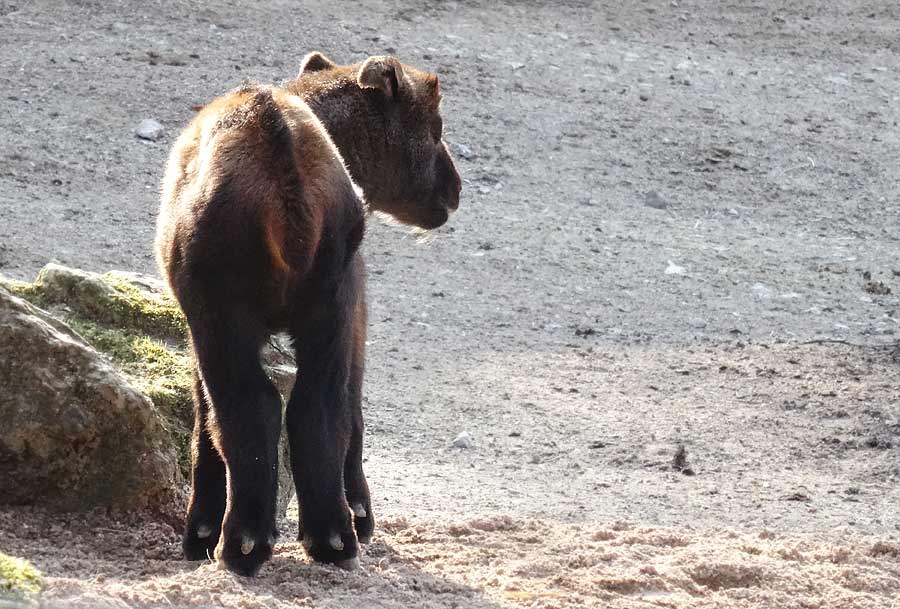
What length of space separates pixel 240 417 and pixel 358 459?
1181 millimetres

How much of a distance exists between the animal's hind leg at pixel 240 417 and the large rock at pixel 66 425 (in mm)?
727

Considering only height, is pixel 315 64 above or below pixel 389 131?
above

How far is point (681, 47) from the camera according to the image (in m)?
15.4

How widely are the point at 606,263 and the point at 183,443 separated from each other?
5.77 m

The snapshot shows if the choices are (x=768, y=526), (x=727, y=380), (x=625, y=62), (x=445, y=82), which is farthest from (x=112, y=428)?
(x=625, y=62)

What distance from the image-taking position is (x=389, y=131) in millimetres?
6203

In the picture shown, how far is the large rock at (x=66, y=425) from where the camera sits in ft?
16.3

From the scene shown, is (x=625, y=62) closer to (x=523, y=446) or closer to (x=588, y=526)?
(x=523, y=446)

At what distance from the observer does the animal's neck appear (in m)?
5.95

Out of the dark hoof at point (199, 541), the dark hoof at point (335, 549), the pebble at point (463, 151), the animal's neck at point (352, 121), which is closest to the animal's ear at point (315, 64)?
the animal's neck at point (352, 121)

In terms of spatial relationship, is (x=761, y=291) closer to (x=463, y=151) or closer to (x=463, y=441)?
(x=463, y=151)

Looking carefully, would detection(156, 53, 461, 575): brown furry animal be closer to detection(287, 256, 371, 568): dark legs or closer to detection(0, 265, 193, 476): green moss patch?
detection(287, 256, 371, 568): dark legs

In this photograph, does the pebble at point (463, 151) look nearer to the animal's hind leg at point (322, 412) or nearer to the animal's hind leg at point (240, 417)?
the animal's hind leg at point (322, 412)

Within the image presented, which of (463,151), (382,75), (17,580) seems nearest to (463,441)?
(382,75)
